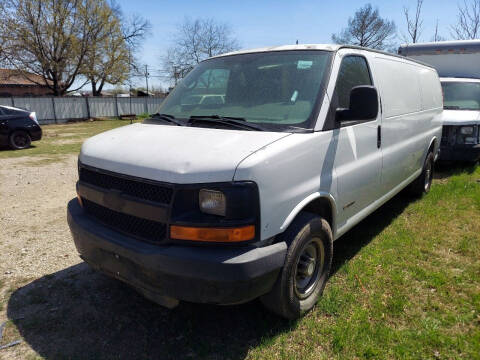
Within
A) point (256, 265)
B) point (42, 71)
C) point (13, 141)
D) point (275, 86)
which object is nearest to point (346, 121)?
point (275, 86)

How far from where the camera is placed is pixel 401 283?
11.5 ft

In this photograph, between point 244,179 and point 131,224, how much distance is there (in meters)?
0.94

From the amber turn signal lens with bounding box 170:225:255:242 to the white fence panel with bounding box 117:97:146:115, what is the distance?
30028 millimetres

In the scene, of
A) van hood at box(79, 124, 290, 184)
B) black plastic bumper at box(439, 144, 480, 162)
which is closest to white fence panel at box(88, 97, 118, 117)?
black plastic bumper at box(439, 144, 480, 162)

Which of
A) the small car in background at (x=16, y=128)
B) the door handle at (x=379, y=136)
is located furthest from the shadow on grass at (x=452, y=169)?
the small car in background at (x=16, y=128)

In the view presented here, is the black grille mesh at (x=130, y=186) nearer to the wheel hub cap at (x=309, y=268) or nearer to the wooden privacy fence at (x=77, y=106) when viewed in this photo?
the wheel hub cap at (x=309, y=268)

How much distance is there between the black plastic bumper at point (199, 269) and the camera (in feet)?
7.30

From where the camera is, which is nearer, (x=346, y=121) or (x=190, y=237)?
(x=190, y=237)

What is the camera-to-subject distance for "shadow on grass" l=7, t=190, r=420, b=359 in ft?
8.77

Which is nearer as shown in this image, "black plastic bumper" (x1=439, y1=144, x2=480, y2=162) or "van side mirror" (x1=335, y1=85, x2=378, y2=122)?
"van side mirror" (x1=335, y1=85, x2=378, y2=122)

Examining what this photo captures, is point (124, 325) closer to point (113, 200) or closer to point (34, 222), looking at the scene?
point (113, 200)

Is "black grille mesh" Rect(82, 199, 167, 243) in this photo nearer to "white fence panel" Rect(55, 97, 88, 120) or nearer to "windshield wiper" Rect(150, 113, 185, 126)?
"windshield wiper" Rect(150, 113, 185, 126)

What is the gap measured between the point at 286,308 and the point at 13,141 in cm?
1271

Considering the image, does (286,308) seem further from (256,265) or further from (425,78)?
(425,78)
